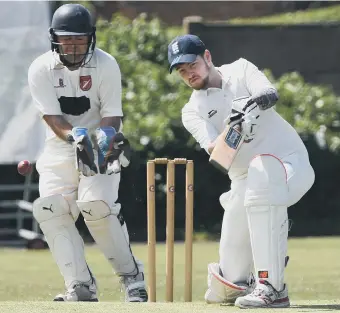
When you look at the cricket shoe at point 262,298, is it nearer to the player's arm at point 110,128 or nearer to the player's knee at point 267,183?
the player's knee at point 267,183

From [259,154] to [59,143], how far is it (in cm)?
125

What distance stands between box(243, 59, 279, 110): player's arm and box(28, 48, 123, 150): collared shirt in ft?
2.70

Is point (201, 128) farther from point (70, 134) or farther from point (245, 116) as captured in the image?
point (70, 134)

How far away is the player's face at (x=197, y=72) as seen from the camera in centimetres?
629

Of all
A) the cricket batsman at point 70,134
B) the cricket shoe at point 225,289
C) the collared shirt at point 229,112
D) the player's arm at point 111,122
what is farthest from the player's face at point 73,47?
the cricket shoe at point 225,289

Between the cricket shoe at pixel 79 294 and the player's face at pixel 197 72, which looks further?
the cricket shoe at pixel 79 294

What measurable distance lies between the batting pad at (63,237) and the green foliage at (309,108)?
874 cm

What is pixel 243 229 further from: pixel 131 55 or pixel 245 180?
pixel 131 55

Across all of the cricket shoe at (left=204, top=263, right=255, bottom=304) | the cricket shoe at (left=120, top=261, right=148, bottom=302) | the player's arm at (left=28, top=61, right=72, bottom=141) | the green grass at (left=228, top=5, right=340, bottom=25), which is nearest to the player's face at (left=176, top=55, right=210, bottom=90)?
the player's arm at (left=28, top=61, right=72, bottom=141)

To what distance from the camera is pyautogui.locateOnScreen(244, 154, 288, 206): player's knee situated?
19.6 ft

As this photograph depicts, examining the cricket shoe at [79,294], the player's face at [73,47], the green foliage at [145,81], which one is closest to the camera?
the player's face at [73,47]

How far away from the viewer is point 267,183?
596cm

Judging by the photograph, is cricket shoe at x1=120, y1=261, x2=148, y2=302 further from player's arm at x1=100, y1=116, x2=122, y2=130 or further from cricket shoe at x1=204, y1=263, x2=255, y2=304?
player's arm at x1=100, y1=116, x2=122, y2=130

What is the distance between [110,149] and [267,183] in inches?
36.7
